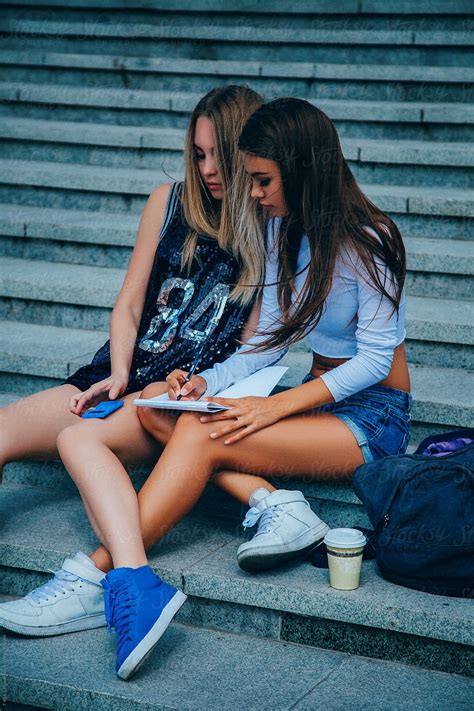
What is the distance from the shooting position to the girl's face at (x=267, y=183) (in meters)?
3.04

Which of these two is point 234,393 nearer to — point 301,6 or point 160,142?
point 160,142

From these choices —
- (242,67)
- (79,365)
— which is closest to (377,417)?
(79,365)

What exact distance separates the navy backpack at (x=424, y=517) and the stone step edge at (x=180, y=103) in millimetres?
3086

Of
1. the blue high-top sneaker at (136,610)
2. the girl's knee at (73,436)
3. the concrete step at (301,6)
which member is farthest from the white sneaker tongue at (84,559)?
the concrete step at (301,6)

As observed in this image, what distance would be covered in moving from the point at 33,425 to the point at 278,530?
0.98 metres

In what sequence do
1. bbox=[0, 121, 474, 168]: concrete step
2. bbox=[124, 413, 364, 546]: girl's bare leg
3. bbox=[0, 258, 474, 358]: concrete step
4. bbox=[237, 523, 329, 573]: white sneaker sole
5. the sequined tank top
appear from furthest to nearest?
bbox=[0, 121, 474, 168]: concrete step
bbox=[0, 258, 474, 358]: concrete step
the sequined tank top
bbox=[124, 413, 364, 546]: girl's bare leg
bbox=[237, 523, 329, 573]: white sneaker sole

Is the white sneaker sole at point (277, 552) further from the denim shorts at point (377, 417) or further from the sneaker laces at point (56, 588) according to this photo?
the sneaker laces at point (56, 588)

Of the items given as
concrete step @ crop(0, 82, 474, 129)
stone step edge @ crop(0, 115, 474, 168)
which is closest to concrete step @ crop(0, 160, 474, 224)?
stone step edge @ crop(0, 115, 474, 168)

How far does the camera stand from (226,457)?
121 inches

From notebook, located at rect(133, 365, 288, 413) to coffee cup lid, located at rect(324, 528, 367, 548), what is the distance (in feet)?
1.68

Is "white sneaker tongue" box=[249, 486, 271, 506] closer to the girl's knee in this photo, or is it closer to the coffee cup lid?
the coffee cup lid

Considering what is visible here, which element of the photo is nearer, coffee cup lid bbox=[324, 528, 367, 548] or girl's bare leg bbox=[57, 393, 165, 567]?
coffee cup lid bbox=[324, 528, 367, 548]

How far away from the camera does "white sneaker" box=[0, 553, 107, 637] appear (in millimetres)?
2947

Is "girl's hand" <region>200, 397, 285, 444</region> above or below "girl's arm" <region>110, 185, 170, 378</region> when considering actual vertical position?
below
